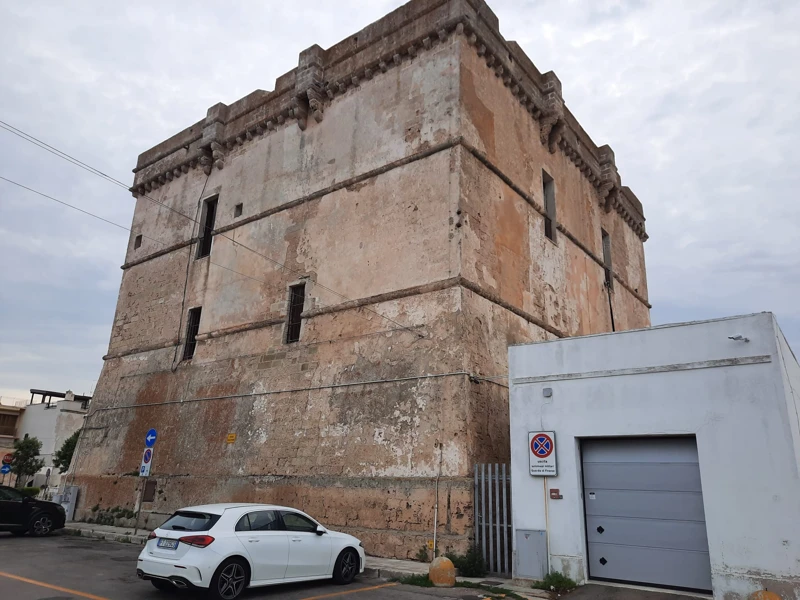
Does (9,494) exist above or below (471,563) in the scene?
above

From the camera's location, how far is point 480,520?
10500mm

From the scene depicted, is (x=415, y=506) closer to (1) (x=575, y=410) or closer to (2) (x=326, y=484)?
(2) (x=326, y=484)

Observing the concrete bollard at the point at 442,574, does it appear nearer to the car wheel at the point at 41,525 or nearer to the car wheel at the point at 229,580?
the car wheel at the point at 229,580

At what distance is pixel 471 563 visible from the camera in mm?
9938

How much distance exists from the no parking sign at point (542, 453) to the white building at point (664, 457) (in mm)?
24

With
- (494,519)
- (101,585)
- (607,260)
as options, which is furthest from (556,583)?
(607,260)

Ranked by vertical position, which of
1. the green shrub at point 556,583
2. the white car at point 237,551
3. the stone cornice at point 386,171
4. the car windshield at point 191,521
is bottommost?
the green shrub at point 556,583

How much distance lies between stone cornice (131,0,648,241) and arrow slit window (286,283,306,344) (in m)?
5.09

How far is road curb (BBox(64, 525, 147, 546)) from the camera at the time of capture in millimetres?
13773

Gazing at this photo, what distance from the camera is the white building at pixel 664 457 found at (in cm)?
761

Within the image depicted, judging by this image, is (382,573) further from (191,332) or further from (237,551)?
(191,332)

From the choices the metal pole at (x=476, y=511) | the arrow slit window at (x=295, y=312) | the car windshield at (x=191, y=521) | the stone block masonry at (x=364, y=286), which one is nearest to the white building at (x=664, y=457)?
the metal pole at (x=476, y=511)

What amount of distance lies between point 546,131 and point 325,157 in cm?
675

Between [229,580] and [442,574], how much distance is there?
3358 mm
